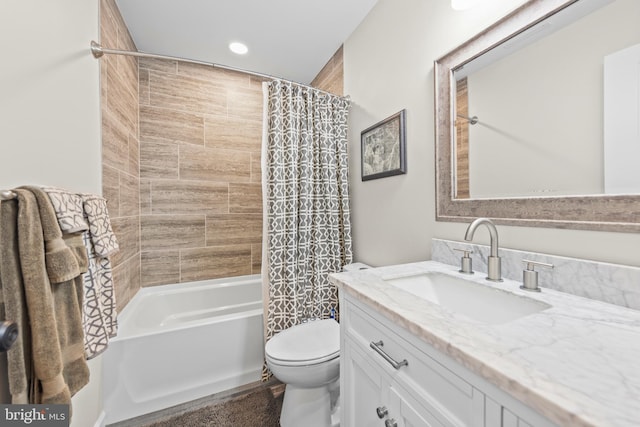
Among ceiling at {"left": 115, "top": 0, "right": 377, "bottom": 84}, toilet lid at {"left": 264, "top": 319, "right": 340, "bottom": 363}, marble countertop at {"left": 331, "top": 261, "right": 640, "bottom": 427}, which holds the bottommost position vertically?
toilet lid at {"left": 264, "top": 319, "right": 340, "bottom": 363}

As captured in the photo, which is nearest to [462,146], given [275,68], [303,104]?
[303,104]

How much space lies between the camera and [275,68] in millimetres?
2350

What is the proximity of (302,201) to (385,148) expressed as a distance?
653 millimetres

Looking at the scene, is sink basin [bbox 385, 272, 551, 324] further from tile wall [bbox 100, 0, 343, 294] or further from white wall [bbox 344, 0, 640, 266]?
tile wall [bbox 100, 0, 343, 294]

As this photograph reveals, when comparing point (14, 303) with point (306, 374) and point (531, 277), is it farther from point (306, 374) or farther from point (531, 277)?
point (531, 277)

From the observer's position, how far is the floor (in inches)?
53.5

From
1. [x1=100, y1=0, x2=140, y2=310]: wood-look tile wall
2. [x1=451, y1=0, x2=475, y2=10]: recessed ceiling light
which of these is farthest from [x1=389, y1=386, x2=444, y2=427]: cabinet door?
[x1=100, y1=0, x2=140, y2=310]: wood-look tile wall

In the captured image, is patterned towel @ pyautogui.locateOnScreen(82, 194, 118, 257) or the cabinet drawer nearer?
the cabinet drawer

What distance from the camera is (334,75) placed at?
2207 mm

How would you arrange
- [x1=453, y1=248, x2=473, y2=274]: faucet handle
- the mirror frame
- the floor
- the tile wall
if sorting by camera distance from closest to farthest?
the mirror frame < [x1=453, y1=248, x2=473, y2=274]: faucet handle < the floor < the tile wall

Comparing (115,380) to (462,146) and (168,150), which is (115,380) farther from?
(462,146)

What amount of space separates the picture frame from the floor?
158 cm

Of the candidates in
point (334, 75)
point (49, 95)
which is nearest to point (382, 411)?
point (49, 95)

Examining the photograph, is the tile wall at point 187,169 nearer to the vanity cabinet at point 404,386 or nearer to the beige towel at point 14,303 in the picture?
the beige towel at point 14,303
